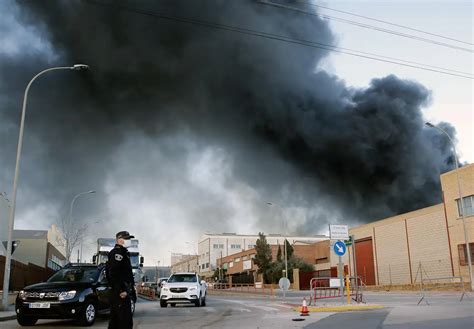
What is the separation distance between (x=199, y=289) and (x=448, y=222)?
95.1 ft

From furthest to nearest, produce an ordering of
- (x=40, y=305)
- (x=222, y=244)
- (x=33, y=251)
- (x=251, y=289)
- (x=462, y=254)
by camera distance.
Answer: (x=222, y=244)
(x=251, y=289)
(x=33, y=251)
(x=462, y=254)
(x=40, y=305)

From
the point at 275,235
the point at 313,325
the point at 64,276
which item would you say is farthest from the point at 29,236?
the point at 275,235

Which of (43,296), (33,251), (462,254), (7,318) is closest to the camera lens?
(43,296)

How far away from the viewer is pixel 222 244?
11681 cm

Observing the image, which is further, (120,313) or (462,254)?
(462,254)

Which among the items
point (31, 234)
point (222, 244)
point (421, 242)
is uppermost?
point (222, 244)

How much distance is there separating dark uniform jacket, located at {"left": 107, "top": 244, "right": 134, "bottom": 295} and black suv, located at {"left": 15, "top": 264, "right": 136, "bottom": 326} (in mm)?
4431

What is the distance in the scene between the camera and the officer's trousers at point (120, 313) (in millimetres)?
6625

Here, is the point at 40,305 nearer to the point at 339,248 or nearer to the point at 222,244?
the point at 339,248

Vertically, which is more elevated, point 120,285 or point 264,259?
point 264,259

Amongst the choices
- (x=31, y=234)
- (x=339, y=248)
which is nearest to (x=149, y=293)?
(x=339, y=248)

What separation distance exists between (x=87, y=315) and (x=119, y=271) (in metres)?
4.87

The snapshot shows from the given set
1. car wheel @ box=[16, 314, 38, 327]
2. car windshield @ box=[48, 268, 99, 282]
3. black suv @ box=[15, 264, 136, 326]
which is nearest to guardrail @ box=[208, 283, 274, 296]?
car windshield @ box=[48, 268, 99, 282]

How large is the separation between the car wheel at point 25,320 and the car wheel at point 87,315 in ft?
4.13
